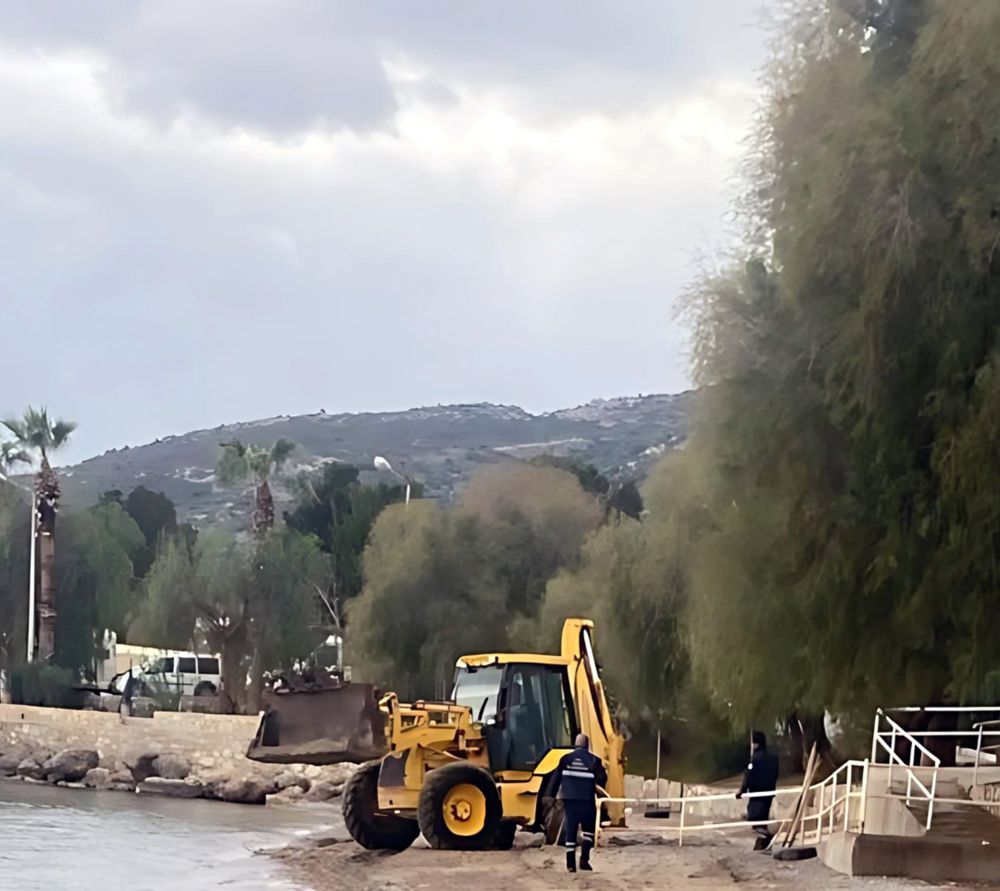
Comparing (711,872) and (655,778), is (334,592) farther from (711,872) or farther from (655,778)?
(711,872)

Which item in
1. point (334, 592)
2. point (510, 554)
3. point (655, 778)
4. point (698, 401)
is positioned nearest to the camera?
point (698, 401)

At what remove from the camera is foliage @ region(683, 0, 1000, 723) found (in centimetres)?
1474

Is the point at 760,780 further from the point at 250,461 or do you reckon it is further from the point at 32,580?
the point at 250,461

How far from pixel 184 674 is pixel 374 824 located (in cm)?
4299

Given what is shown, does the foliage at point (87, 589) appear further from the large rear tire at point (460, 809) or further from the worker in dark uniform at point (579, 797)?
the worker in dark uniform at point (579, 797)

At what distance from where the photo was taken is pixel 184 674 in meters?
62.7

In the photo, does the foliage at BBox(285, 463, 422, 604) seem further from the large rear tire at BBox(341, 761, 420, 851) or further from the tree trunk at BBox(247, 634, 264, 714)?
the large rear tire at BBox(341, 761, 420, 851)

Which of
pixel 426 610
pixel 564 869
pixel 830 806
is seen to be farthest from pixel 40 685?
pixel 830 806

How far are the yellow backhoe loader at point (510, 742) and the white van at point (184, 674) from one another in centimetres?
3988

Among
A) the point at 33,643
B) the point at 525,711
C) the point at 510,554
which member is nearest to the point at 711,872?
the point at 525,711

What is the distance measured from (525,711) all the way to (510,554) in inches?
1101

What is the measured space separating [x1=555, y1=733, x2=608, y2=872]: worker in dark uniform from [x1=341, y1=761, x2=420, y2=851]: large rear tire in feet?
14.3

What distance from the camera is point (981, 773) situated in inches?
781

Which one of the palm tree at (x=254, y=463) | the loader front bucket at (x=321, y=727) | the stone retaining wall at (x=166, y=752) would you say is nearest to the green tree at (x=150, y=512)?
the palm tree at (x=254, y=463)
